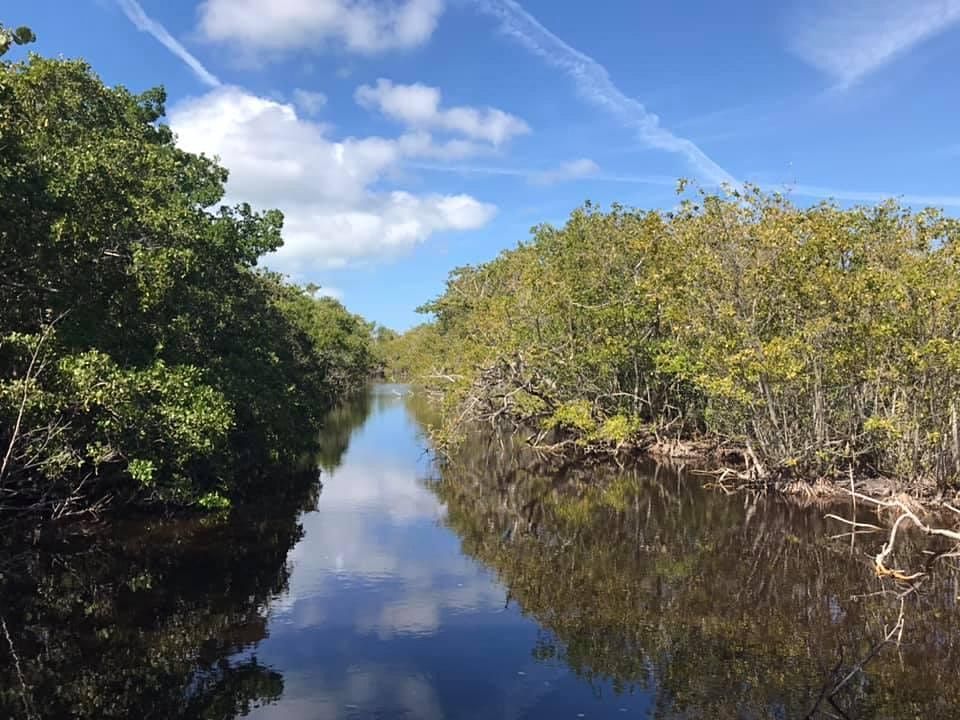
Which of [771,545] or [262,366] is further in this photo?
[262,366]

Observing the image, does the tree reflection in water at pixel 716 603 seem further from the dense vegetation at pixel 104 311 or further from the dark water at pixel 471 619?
the dense vegetation at pixel 104 311

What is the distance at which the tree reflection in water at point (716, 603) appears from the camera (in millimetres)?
11859

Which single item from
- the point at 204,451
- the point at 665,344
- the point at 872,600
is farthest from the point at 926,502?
the point at 204,451

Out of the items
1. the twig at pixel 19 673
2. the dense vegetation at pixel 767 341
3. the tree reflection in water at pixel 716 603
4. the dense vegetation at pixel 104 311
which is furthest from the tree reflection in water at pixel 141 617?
the dense vegetation at pixel 767 341

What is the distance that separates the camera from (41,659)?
12734 mm

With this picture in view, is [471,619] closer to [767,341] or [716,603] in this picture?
[716,603]

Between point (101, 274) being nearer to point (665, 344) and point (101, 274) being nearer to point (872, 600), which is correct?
point (872, 600)

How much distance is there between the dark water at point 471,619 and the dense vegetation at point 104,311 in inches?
85.0

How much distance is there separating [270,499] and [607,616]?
1592 cm

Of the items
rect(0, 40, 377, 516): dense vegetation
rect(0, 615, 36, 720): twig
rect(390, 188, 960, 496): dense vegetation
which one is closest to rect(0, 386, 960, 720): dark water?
rect(0, 615, 36, 720): twig

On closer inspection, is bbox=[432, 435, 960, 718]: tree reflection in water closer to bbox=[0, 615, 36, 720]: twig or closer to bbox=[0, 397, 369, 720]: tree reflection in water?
bbox=[0, 397, 369, 720]: tree reflection in water

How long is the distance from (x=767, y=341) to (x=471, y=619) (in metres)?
16.3

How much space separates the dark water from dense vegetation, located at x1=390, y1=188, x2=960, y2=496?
3.77 m

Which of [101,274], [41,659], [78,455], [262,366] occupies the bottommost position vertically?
[41,659]
